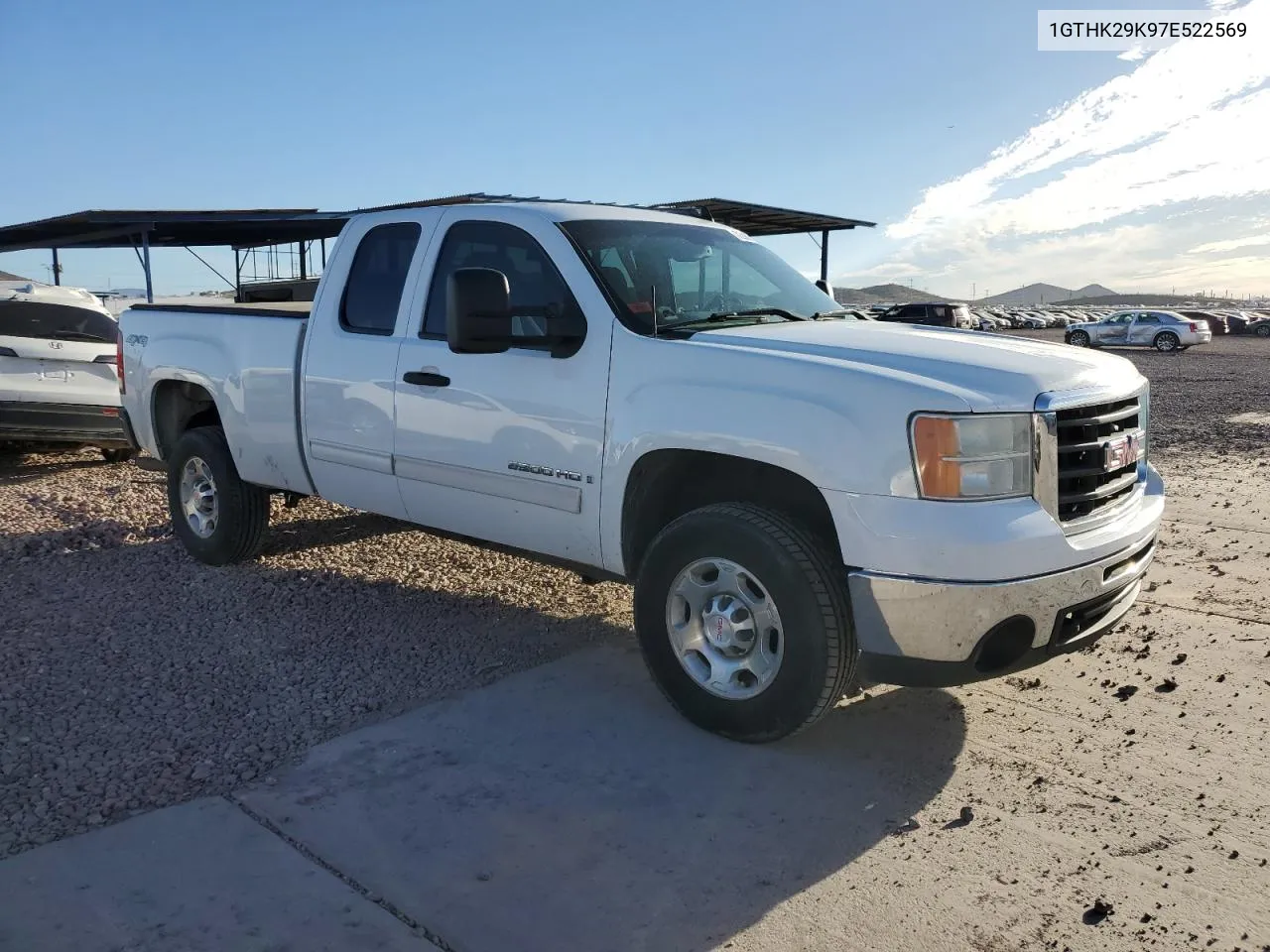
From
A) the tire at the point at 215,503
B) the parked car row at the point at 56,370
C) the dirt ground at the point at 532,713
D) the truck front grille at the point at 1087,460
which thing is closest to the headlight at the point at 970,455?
the truck front grille at the point at 1087,460

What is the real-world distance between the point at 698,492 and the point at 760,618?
64cm

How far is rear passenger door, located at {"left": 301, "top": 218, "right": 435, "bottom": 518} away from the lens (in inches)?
197

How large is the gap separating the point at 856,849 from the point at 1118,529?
4.90 feet

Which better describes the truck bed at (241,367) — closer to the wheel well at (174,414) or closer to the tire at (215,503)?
the wheel well at (174,414)

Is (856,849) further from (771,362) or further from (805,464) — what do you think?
(771,362)

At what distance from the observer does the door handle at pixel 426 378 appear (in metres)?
4.66

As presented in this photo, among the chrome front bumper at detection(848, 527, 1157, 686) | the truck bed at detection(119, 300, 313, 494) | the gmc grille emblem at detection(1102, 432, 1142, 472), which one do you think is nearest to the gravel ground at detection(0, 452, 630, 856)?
the truck bed at detection(119, 300, 313, 494)

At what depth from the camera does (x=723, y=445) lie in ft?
12.1

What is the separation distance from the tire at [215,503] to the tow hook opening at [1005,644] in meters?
4.43

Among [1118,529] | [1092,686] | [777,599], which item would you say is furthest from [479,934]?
[1092,686]

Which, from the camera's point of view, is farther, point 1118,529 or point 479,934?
point 1118,529

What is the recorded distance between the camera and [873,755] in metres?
3.75

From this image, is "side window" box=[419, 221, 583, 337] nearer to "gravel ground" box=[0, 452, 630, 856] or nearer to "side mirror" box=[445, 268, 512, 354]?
"side mirror" box=[445, 268, 512, 354]

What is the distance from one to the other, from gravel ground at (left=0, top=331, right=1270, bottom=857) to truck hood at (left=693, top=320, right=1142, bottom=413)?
73.8 inches
